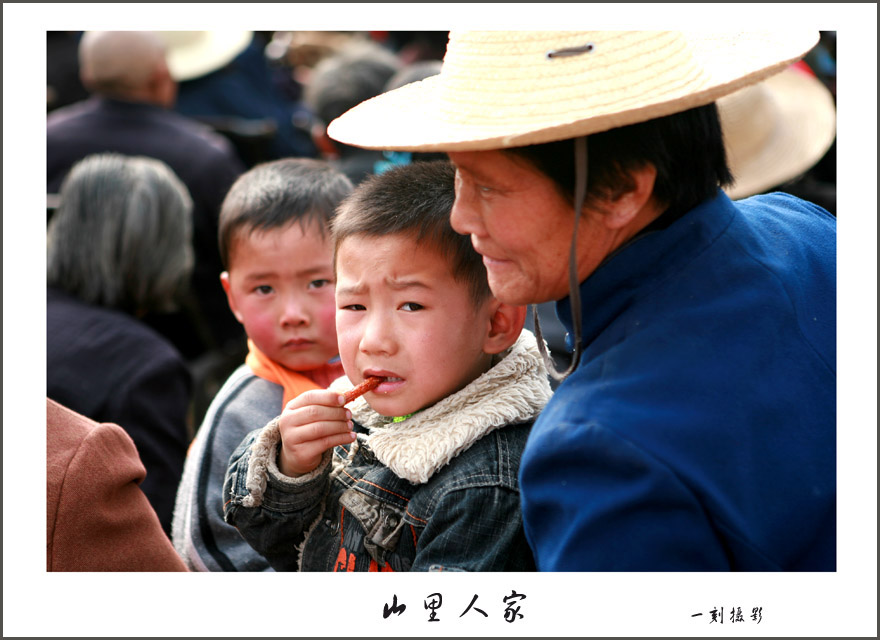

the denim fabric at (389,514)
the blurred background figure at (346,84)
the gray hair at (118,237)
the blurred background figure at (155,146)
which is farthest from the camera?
the blurred background figure at (346,84)

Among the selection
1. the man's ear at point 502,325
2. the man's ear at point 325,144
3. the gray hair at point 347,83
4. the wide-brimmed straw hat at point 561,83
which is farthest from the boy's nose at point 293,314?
the man's ear at point 325,144

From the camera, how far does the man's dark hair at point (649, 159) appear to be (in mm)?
1493

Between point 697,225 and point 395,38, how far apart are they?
25.7 feet

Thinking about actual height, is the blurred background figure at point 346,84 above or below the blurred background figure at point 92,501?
above

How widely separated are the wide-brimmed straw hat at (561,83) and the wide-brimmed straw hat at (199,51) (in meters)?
4.83

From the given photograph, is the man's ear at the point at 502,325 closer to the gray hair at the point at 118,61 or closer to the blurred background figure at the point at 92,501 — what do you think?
the blurred background figure at the point at 92,501

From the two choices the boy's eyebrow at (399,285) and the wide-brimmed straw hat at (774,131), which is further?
the wide-brimmed straw hat at (774,131)

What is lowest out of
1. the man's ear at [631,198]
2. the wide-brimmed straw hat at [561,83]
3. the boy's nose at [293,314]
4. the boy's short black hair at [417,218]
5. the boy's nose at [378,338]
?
the boy's nose at [293,314]

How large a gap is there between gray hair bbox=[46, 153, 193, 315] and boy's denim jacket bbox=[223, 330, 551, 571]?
1359mm

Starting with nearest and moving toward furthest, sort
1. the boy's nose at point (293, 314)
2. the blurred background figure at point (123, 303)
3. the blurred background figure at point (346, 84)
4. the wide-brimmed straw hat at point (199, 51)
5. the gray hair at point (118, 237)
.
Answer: the boy's nose at point (293, 314), the blurred background figure at point (123, 303), the gray hair at point (118, 237), the blurred background figure at point (346, 84), the wide-brimmed straw hat at point (199, 51)

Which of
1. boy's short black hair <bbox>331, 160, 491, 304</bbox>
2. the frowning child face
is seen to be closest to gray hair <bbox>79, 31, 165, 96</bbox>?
boy's short black hair <bbox>331, 160, 491, 304</bbox>

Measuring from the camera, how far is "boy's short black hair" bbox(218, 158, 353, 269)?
8.00ft

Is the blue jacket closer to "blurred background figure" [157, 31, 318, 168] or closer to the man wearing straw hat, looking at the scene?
the man wearing straw hat

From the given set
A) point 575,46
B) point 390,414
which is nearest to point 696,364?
point 575,46
